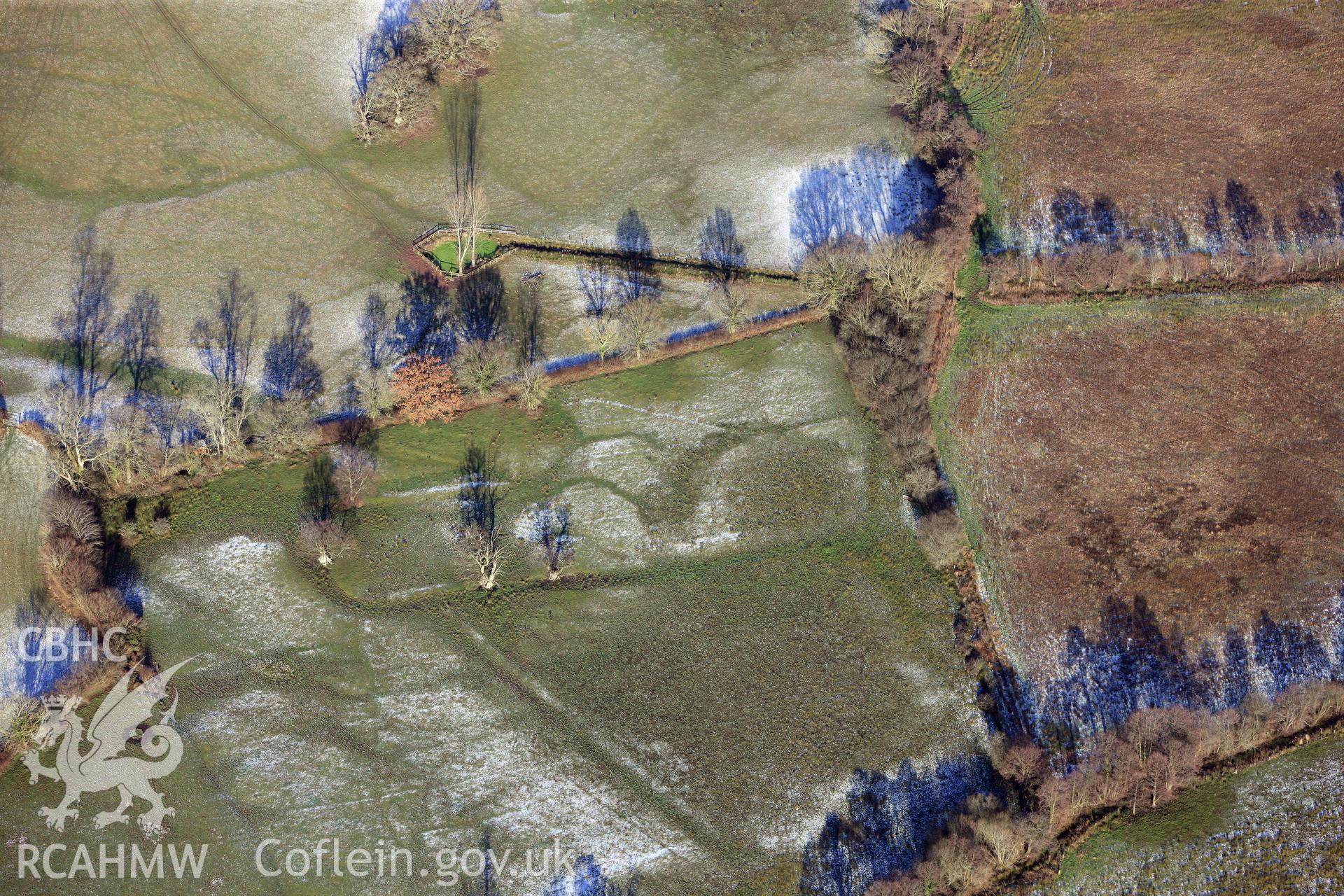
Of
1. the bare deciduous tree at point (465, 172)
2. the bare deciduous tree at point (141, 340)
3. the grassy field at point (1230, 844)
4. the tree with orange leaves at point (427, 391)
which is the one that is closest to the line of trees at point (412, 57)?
the bare deciduous tree at point (465, 172)

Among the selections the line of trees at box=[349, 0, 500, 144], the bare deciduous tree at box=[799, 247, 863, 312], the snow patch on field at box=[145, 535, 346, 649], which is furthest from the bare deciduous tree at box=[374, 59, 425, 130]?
the snow patch on field at box=[145, 535, 346, 649]

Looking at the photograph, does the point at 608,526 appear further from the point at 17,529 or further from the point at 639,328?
the point at 17,529

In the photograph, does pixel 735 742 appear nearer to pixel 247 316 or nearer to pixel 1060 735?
pixel 1060 735

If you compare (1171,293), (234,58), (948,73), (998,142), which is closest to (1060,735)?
(1171,293)

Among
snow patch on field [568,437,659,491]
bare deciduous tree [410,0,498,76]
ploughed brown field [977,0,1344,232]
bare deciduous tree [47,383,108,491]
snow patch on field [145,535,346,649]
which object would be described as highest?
bare deciduous tree [410,0,498,76]

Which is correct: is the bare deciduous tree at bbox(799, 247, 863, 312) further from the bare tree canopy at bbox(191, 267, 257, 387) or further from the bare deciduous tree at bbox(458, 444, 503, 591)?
the bare tree canopy at bbox(191, 267, 257, 387)

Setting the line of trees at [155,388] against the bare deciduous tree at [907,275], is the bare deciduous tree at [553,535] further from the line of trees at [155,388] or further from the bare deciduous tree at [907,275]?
the bare deciduous tree at [907,275]

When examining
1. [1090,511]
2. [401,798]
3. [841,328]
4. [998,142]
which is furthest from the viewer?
[998,142]

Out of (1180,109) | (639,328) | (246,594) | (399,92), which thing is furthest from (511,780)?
(1180,109)
